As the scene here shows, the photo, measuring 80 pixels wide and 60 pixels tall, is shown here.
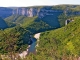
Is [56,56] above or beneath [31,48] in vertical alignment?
above

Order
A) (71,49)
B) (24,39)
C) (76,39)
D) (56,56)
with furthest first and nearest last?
(24,39), (76,39), (71,49), (56,56)

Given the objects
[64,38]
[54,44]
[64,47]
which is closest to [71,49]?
[64,47]

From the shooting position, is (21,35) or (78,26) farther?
(21,35)

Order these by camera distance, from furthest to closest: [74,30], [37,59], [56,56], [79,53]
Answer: [74,30]
[79,53]
[56,56]
[37,59]

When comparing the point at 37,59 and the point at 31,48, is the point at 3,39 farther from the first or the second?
the point at 37,59

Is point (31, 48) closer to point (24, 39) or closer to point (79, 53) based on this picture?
point (24, 39)

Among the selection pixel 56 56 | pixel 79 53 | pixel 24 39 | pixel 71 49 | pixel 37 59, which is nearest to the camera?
pixel 37 59

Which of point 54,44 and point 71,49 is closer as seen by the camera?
point 71,49

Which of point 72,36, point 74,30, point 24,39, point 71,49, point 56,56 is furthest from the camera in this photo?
point 24,39

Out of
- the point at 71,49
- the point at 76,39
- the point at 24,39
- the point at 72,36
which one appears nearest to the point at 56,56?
the point at 71,49
